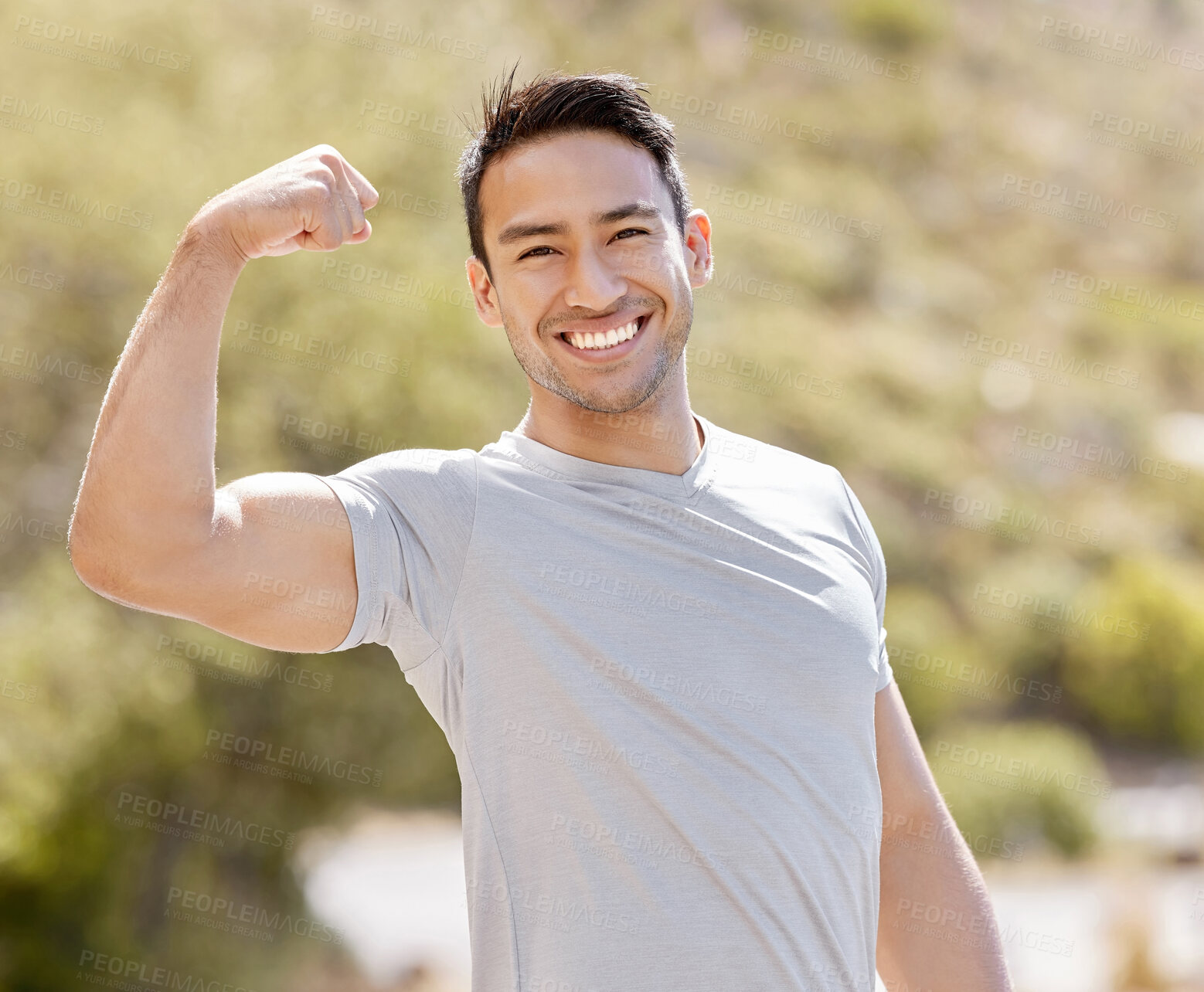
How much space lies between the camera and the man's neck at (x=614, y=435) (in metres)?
1.59

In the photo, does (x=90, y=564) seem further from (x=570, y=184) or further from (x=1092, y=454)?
(x=1092, y=454)

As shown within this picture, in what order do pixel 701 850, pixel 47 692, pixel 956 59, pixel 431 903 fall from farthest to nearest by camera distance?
pixel 956 59 → pixel 431 903 → pixel 47 692 → pixel 701 850

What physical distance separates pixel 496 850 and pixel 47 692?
4.50 m

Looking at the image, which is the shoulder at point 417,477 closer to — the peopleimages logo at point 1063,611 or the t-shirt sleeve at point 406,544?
the t-shirt sleeve at point 406,544

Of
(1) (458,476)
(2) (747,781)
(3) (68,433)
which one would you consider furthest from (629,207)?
(3) (68,433)

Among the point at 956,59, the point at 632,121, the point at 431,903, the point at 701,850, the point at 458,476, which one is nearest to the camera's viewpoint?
the point at 701,850

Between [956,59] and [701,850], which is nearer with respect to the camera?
[701,850]

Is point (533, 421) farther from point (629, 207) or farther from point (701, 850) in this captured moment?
point (701, 850)

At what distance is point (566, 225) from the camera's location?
62.1 inches

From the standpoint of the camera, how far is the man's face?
158cm

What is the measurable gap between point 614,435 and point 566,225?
287 millimetres

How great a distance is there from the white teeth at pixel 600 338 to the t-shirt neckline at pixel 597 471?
0.15 meters

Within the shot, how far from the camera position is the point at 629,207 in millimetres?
1603

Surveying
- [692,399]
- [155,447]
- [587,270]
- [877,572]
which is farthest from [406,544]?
[692,399]
